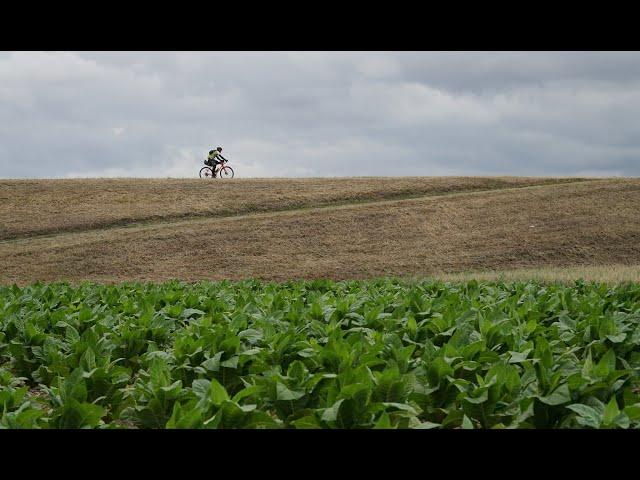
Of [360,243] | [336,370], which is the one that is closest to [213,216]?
[360,243]

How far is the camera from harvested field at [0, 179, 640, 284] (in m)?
25.6

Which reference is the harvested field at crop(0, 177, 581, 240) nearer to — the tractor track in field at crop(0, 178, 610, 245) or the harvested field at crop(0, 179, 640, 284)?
the tractor track in field at crop(0, 178, 610, 245)

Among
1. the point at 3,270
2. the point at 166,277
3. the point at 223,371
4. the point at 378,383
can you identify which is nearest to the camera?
the point at 378,383

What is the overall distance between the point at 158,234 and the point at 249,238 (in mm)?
4491

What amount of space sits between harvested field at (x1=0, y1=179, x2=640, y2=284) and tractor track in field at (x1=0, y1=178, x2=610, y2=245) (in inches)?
9.9

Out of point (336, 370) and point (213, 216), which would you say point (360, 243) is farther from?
point (336, 370)

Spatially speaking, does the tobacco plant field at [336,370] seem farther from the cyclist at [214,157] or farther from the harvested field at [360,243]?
the cyclist at [214,157]

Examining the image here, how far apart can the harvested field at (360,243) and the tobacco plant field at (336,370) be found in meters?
17.2

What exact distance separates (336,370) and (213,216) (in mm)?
32692

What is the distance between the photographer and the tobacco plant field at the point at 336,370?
3.83 m

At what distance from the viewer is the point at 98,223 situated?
114 ft
